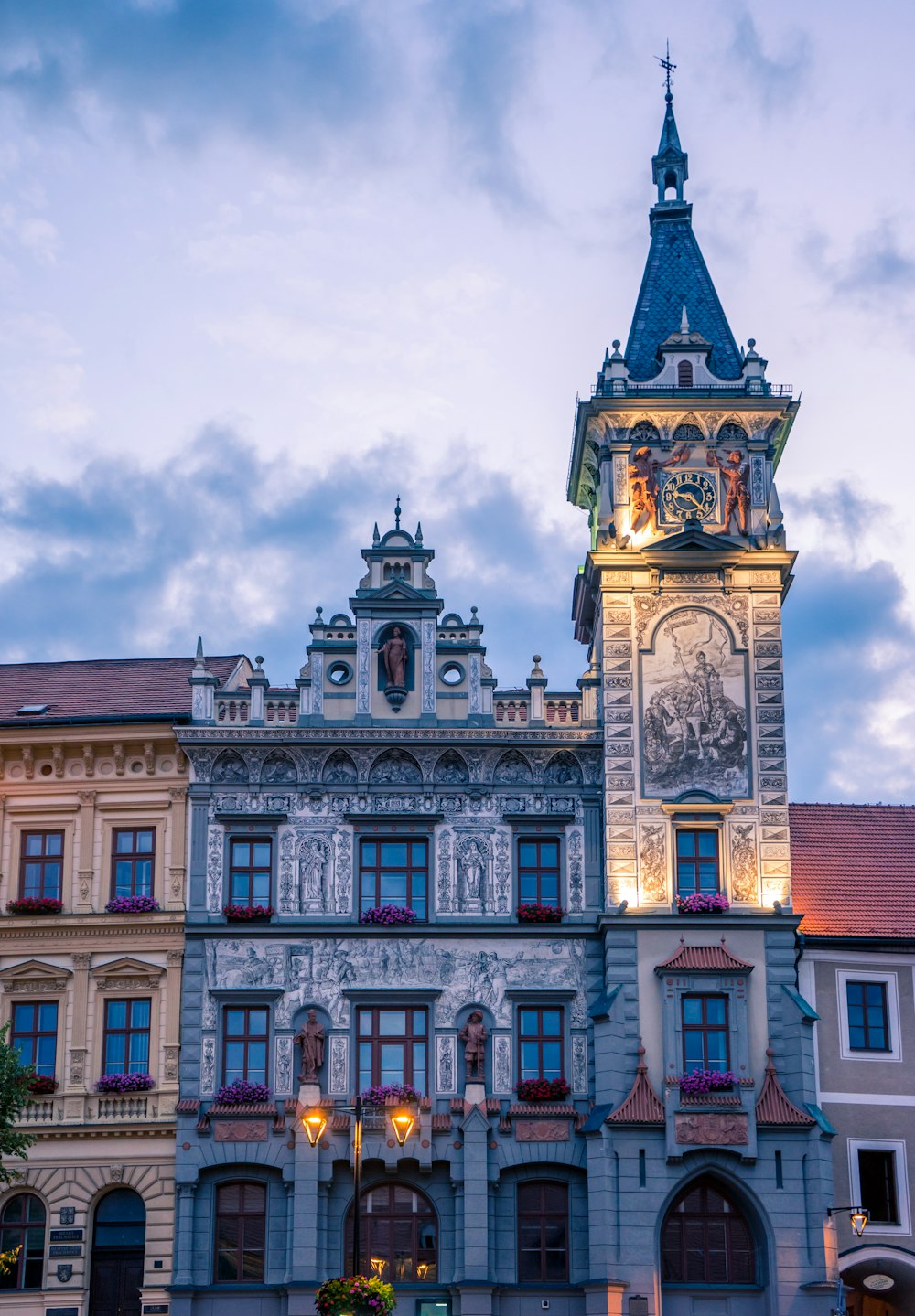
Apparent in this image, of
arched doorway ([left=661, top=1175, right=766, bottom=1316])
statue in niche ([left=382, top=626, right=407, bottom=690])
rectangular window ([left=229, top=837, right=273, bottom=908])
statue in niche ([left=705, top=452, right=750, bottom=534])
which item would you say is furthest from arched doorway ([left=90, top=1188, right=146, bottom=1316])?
statue in niche ([left=705, top=452, right=750, bottom=534])

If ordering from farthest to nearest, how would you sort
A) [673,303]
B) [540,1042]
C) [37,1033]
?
[673,303] < [37,1033] < [540,1042]

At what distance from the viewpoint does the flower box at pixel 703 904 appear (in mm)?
45594

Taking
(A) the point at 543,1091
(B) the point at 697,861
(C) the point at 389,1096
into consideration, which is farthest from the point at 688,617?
(C) the point at 389,1096

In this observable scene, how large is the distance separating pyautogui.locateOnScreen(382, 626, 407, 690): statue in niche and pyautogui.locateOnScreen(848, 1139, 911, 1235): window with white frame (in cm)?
1555

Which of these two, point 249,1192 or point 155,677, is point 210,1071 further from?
point 155,677

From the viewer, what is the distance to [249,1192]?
44656 millimetres

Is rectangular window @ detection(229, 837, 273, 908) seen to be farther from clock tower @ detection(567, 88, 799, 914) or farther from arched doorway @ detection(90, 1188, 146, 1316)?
clock tower @ detection(567, 88, 799, 914)

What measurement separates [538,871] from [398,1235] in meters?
9.20

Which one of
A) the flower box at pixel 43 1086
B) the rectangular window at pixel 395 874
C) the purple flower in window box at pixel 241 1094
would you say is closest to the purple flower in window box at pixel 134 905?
the flower box at pixel 43 1086

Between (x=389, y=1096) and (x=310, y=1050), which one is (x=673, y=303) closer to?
(x=310, y=1050)

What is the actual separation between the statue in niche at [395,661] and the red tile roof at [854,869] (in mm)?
11308

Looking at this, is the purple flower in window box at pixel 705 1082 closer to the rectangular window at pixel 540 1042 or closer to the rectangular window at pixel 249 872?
the rectangular window at pixel 540 1042

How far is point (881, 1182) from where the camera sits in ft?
150

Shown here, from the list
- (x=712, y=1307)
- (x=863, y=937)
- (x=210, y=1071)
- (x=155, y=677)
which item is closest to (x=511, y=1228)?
(x=712, y=1307)
